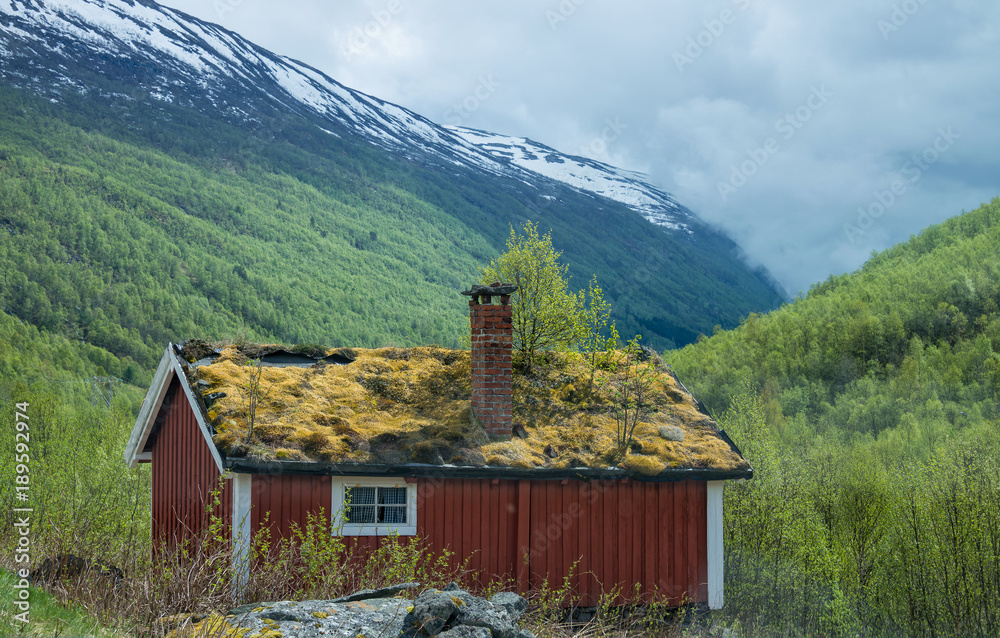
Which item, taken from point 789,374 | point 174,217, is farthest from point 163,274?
point 789,374

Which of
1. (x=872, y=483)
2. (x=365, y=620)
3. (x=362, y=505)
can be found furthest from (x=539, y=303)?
(x=872, y=483)

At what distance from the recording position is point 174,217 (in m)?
163

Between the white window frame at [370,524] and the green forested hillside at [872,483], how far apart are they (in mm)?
15967

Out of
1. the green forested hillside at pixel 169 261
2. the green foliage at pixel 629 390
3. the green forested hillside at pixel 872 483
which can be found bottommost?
the green forested hillside at pixel 872 483

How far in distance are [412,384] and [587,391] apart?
3.34m

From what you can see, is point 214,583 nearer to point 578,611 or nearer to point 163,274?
point 578,611

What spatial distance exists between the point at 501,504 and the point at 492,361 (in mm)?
2367

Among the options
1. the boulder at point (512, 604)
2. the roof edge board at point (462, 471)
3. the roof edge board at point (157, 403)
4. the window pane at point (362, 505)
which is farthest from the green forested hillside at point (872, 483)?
the boulder at point (512, 604)

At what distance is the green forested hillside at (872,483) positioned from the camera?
2577cm

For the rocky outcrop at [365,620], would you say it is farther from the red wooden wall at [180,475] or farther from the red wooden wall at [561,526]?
the red wooden wall at [180,475]

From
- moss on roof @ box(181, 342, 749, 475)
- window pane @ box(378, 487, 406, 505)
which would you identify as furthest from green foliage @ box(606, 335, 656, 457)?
window pane @ box(378, 487, 406, 505)

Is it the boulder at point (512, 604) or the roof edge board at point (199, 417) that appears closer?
the boulder at point (512, 604)

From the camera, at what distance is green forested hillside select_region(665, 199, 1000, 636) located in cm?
2577

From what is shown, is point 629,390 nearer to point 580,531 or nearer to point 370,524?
point 580,531
